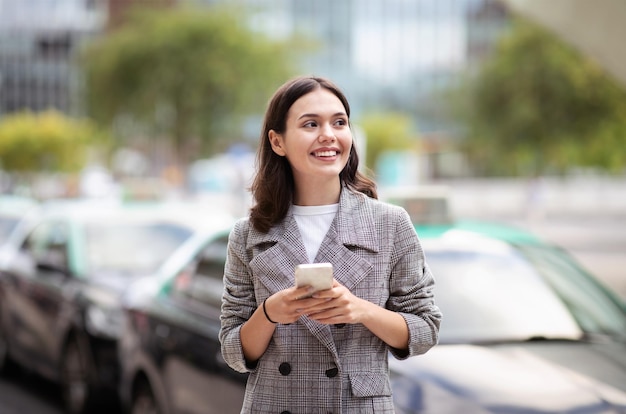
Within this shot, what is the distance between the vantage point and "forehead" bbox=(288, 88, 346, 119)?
275 centimetres

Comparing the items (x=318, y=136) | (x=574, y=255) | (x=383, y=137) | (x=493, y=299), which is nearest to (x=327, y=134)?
(x=318, y=136)

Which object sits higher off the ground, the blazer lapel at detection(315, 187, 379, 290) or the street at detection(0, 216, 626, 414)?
the blazer lapel at detection(315, 187, 379, 290)

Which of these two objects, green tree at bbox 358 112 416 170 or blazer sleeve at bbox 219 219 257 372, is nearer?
blazer sleeve at bbox 219 219 257 372

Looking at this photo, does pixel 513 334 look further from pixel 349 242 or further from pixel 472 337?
pixel 349 242

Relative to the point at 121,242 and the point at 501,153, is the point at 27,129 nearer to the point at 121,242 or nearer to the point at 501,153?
the point at 501,153

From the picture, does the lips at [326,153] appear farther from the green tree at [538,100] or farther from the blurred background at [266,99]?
the green tree at [538,100]

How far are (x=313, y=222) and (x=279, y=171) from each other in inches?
6.9

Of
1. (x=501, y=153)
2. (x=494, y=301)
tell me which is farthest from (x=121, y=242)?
(x=501, y=153)

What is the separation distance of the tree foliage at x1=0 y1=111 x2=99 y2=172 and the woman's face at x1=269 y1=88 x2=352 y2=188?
2315 inches

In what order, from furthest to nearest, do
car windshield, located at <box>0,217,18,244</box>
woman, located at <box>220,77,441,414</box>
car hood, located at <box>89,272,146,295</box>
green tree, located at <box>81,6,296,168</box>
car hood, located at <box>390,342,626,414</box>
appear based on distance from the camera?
green tree, located at <box>81,6,296,168</box> < car windshield, located at <box>0,217,18,244</box> < car hood, located at <box>89,272,146,295</box> < car hood, located at <box>390,342,626,414</box> < woman, located at <box>220,77,441,414</box>

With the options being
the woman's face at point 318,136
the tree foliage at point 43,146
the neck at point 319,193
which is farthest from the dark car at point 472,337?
the tree foliage at point 43,146

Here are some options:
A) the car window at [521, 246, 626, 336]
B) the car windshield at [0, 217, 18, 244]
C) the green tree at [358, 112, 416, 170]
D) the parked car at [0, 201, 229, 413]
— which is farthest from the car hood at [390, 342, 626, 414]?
the green tree at [358, 112, 416, 170]

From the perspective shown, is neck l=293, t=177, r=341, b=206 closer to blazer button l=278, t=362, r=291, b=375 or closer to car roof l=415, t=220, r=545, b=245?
blazer button l=278, t=362, r=291, b=375

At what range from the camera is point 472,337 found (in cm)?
459
